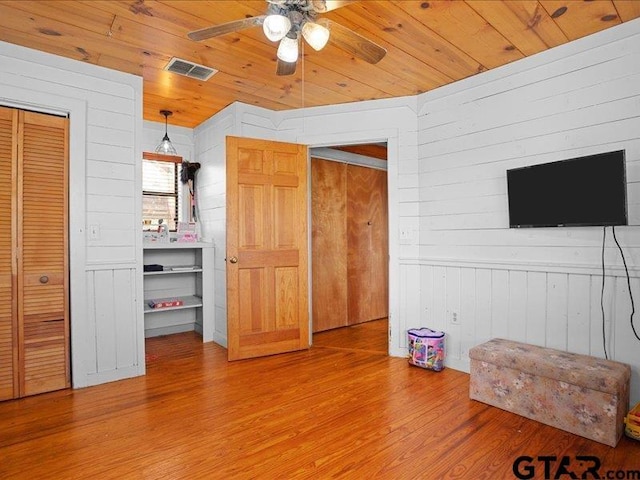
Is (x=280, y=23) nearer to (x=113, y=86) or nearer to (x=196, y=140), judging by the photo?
(x=113, y=86)

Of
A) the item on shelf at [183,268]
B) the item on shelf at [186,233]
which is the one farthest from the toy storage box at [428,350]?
the item on shelf at [186,233]

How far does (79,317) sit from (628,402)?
12.4 feet

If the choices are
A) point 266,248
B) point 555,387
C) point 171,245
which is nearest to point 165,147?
point 171,245

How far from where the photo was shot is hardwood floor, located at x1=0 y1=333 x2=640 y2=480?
6.15 feet

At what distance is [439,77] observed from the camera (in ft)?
10.4

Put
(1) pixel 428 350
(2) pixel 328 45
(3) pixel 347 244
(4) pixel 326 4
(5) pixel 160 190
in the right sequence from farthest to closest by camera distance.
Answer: (3) pixel 347 244
(5) pixel 160 190
(1) pixel 428 350
(2) pixel 328 45
(4) pixel 326 4

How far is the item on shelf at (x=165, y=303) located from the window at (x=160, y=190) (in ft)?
2.76

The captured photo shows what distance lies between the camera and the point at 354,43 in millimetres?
2053

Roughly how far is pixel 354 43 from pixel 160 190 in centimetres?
324

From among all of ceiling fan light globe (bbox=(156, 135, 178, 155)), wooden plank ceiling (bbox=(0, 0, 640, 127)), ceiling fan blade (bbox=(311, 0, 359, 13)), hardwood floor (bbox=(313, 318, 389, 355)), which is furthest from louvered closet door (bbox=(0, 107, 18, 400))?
hardwood floor (bbox=(313, 318, 389, 355))

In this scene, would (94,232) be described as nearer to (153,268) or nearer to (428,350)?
(153,268)

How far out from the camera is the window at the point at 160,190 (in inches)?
173

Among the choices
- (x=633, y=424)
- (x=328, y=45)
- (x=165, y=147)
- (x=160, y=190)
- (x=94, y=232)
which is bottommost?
(x=633, y=424)

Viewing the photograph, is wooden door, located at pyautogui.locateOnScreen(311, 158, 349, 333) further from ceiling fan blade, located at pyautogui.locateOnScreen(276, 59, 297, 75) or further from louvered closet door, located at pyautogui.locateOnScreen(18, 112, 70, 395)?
louvered closet door, located at pyautogui.locateOnScreen(18, 112, 70, 395)
